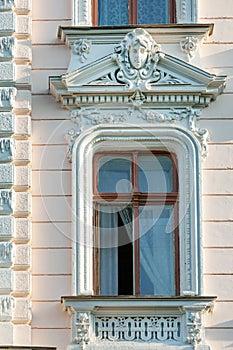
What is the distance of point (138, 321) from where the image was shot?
1523cm

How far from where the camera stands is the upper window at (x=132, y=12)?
16.3 metres

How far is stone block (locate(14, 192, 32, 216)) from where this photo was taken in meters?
15.5

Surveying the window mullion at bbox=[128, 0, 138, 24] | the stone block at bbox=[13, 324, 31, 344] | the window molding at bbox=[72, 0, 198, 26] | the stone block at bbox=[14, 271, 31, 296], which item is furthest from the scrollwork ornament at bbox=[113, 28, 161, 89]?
the stone block at bbox=[13, 324, 31, 344]

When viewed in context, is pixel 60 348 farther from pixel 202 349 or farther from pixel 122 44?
pixel 122 44

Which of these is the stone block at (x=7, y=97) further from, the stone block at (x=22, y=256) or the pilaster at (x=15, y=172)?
the stone block at (x=22, y=256)

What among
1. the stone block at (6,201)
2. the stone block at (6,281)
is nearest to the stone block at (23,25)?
the stone block at (6,201)

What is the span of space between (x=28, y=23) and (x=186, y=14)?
1793mm

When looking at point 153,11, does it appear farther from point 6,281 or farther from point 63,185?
point 6,281

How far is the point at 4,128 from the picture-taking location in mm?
15656

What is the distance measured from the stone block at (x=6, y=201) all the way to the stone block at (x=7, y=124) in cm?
67

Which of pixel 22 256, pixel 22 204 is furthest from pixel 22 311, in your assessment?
pixel 22 204

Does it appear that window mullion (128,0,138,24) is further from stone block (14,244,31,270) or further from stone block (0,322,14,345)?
stone block (0,322,14,345)

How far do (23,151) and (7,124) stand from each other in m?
0.35

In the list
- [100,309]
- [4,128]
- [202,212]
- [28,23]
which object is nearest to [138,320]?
[100,309]
